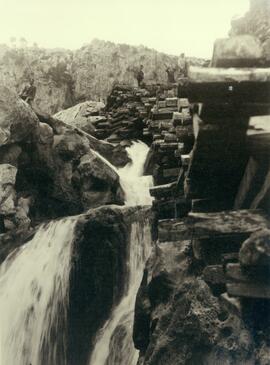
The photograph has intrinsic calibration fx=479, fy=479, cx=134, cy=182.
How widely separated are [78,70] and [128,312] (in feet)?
122

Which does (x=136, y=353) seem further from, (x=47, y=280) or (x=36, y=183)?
(x=36, y=183)

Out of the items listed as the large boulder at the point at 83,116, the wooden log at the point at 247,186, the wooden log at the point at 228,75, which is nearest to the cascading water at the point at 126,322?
the wooden log at the point at 247,186

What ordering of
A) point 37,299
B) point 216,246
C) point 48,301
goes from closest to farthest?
point 216,246
point 48,301
point 37,299

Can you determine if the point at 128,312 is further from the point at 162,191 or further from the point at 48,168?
the point at 48,168

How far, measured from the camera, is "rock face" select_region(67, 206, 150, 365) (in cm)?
1106

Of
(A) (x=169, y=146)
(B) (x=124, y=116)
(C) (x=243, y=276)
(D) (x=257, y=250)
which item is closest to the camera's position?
(D) (x=257, y=250)

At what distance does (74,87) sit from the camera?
4366cm

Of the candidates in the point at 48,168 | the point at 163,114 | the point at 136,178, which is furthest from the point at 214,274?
the point at 136,178

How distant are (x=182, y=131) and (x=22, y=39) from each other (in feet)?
203

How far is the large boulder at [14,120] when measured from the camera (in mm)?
16188

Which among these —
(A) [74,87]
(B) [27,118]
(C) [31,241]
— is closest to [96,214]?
(C) [31,241]

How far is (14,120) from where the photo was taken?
1634 cm

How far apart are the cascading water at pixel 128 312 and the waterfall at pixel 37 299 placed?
44.1 inches

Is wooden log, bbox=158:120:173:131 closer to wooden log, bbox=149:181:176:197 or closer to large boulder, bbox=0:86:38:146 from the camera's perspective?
wooden log, bbox=149:181:176:197
